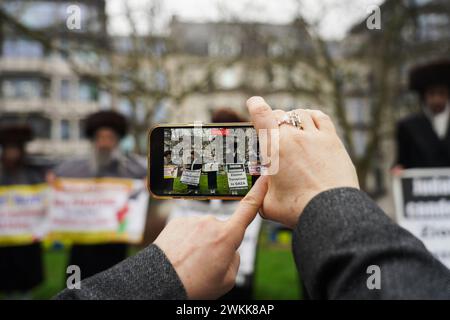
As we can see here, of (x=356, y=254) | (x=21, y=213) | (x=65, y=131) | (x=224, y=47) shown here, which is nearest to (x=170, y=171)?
(x=356, y=254)

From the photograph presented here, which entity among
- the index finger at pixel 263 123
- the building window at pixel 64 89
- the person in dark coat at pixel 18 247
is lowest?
the person in dark coat at pixel 18 247

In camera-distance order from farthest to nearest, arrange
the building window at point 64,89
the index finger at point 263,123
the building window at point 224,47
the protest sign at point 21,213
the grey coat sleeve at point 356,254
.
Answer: the building window at point 64,89 → the building window at point 224,47 → the protest sign at point 21,213 → the index finger at point 263,123 → the grey coat sleeve at point 356,254

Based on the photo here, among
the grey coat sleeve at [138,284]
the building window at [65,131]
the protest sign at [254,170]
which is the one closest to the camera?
the grey coat sleeve at [138,284]

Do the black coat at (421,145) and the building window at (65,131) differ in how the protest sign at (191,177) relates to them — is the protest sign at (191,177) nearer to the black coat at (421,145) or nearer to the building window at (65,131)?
the black coat at (421,145)

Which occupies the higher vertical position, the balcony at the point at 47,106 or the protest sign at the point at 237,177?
the balcony at the point at 47,106

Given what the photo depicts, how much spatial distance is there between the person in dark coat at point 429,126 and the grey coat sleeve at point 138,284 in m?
3.70

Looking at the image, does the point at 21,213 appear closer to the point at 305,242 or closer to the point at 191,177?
the point at 191,177

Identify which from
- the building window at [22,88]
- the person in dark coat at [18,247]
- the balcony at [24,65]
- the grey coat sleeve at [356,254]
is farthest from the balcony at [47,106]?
the grey coat sleeve at [356,254]

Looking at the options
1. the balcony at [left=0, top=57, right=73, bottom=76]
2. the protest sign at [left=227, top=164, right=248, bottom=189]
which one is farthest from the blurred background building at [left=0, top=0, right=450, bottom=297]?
the balcony at [left=0, top=57, right=73, bottom=76]

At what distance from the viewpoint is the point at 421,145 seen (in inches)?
164

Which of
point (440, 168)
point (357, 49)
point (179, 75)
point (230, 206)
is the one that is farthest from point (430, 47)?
point (230, 206)

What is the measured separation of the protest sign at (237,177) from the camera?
Result: 3.70ft

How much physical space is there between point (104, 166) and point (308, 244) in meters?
4.00
